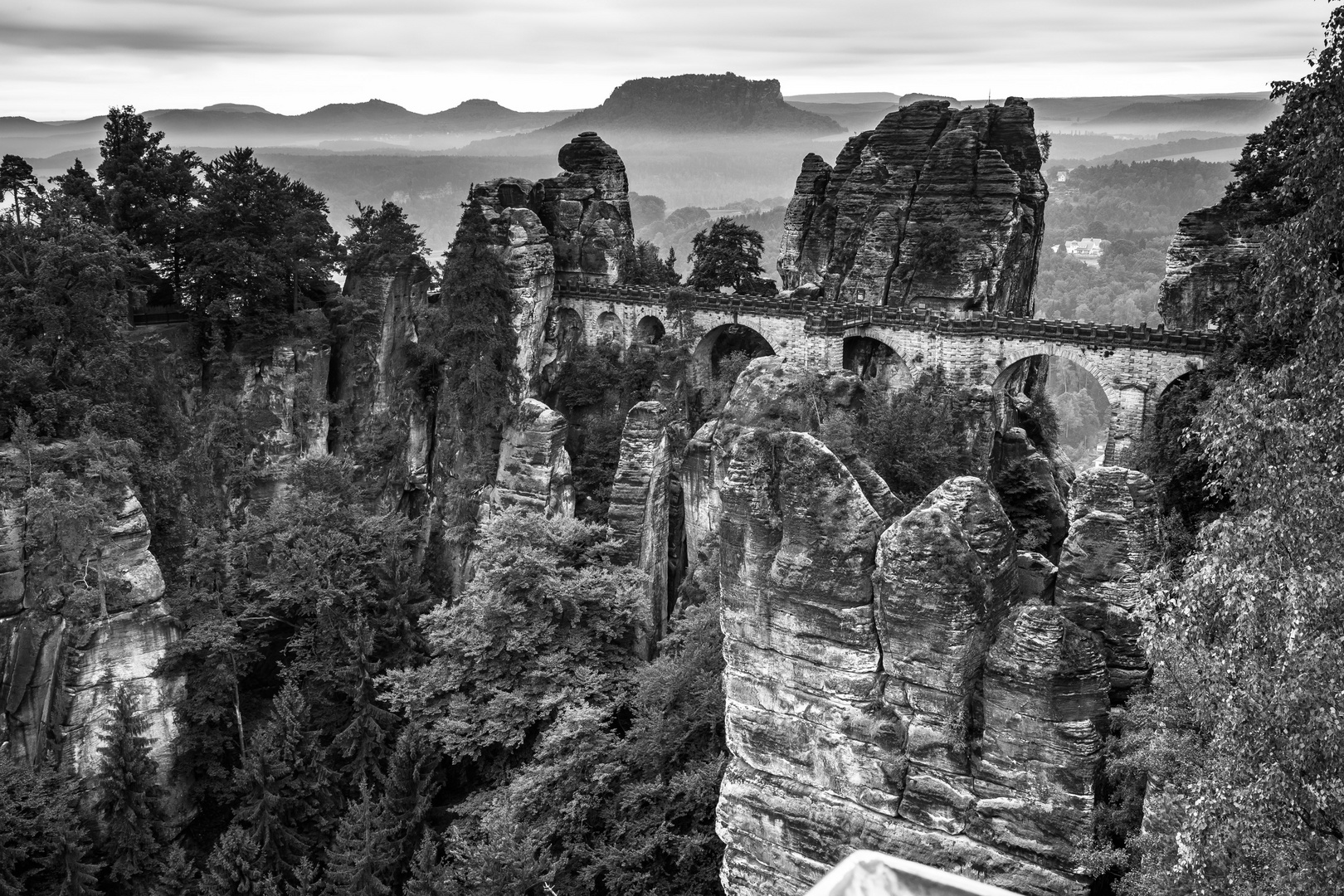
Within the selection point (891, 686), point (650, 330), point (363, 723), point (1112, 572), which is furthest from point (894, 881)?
point (650, 330)

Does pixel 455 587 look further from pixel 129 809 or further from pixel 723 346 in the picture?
pixel 723 346

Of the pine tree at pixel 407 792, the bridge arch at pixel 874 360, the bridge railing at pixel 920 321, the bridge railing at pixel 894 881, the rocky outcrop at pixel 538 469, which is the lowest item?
the pine tree at pixel 407 792

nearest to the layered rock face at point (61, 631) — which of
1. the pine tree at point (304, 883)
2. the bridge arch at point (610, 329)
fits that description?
the pine tree at point (304, 883)

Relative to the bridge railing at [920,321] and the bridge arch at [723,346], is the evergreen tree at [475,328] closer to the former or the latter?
the bridge railing at [920,321]

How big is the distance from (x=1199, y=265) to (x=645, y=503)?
Result: 746 inches

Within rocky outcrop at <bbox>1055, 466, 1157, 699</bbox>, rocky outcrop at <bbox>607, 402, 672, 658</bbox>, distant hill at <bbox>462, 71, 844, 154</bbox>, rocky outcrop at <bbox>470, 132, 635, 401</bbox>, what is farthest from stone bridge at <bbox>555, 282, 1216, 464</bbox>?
distant hill at <bbox>462, 71, 844, 154</bbox>

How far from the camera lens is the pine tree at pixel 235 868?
20.6 metres

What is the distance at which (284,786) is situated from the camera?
75.7 ft

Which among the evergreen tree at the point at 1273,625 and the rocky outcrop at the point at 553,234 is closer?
the evergreen tree at the point at 1273,625

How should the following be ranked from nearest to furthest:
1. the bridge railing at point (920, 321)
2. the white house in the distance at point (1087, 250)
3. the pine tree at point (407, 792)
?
the pine tree at point (407, 792) → the bridge railing at point (920, 321) → the white house in the distance at point (1087, 250)

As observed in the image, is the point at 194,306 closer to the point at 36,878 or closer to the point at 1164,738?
the point at 36,878

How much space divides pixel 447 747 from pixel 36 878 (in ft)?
28.1

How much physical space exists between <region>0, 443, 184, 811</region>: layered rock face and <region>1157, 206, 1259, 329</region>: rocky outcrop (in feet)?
97.6

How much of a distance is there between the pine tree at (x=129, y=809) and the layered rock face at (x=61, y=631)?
104 centimetres
